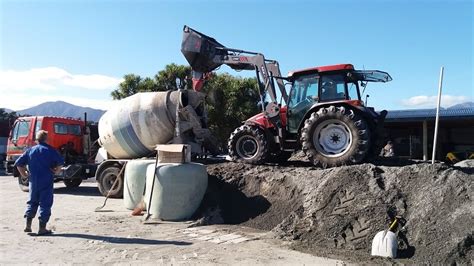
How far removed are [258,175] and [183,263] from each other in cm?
431

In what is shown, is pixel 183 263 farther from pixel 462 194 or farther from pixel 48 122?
pixel 48 122

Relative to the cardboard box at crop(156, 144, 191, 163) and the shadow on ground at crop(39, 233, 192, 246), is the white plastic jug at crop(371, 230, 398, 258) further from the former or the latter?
the cardboard box at crop(156, 144, 191, 163)

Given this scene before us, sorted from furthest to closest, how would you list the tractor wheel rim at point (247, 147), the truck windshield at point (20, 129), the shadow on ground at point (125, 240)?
the truck windshield at point (20, 129), the tractor wheel rim at point (247, 147), the shadow on ground at point (125, 240)

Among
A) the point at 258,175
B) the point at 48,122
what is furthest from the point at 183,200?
the point at 48,122

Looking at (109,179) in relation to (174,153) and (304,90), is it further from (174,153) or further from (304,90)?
(304,90)

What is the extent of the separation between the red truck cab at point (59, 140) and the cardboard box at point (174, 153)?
624 centimetres

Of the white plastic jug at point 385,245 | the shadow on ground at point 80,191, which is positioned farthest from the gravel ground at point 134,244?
the shadow on ground at point 80,191

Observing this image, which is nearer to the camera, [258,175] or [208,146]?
[258,175]

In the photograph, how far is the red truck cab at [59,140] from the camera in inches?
611

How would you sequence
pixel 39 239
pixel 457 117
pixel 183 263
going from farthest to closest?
1. pixel 457 117
2. pixel 39 239
3. pixel 183 263

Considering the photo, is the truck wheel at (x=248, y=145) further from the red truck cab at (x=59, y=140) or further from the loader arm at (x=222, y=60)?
the red truck cab at (x=59, y=140)

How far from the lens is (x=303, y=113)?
448 inches

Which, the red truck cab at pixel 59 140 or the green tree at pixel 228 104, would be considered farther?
the green tree at pixel 228 104

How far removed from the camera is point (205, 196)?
1047 centimetres
